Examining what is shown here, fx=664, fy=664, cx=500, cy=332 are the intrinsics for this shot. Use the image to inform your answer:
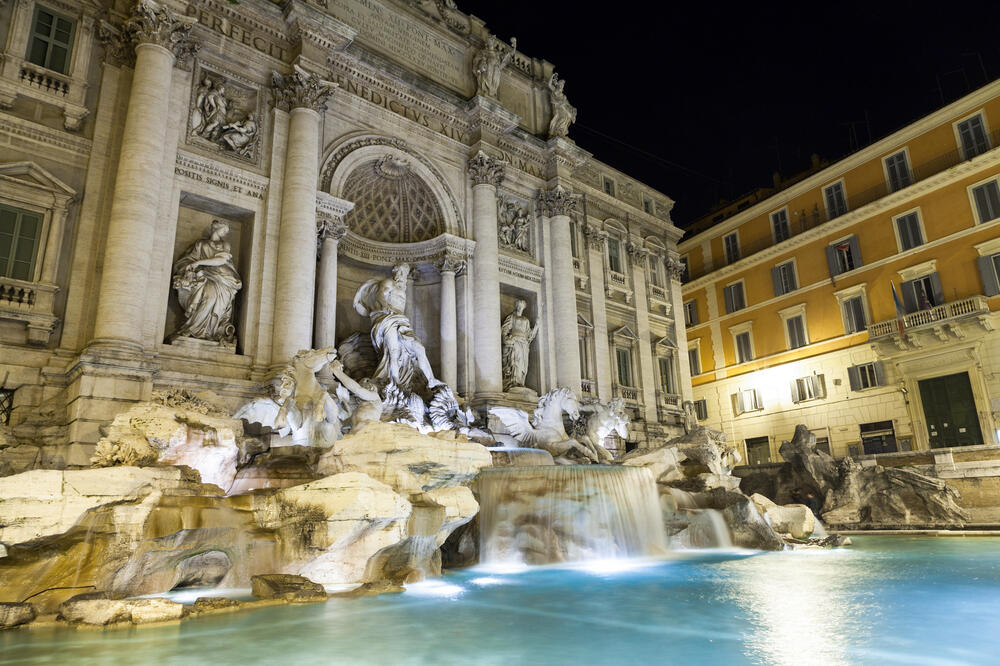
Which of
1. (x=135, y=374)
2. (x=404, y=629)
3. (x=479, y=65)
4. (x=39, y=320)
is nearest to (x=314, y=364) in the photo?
(x=135, y=374)

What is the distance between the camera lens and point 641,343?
23531 millimetres

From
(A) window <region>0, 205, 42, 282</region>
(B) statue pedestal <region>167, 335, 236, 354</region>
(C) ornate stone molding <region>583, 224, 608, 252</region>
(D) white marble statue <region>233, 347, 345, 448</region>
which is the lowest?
(D) white marble statue <region>233, 347, 345, 448</region>

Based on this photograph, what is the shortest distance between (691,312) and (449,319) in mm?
19570

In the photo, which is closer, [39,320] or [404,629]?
A: [404,629]

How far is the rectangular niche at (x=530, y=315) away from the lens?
1931cm

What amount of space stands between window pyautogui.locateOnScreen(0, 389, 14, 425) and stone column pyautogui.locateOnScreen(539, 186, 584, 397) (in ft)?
41.9

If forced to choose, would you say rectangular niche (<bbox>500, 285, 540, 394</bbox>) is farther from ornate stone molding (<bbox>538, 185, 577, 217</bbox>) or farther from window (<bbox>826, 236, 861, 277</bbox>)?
window (<bbox>826, 236, 861, 277</bbox>)

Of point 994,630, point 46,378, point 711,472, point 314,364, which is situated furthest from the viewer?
point 711,472

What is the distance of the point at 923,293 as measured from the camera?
2364cm

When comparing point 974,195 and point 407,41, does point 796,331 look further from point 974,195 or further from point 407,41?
point 407,41

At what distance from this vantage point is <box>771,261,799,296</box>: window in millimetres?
28703

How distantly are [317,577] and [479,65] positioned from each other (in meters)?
16.1

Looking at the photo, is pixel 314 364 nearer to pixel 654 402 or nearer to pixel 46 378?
pixel 46 378

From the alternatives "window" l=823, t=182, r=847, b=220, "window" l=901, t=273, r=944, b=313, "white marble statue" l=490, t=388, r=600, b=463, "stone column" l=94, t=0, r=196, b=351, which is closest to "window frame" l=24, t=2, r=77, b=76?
"stone column" l=94, t=0, r=196, b=351
